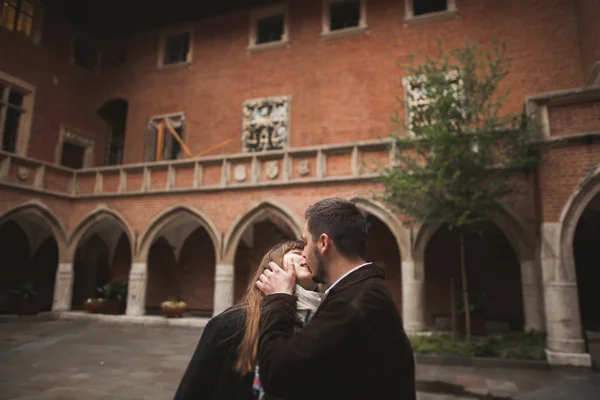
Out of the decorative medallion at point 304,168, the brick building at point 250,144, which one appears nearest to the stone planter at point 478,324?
the brick building at point 250,144

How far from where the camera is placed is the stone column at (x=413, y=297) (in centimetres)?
1008

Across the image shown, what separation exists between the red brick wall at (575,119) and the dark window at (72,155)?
1733 centimetres

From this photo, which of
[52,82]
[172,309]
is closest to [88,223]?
[172,309]

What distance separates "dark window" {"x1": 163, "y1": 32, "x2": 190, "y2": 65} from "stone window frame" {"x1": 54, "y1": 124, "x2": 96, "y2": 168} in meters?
4.75

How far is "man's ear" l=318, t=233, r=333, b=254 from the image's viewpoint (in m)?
1.69

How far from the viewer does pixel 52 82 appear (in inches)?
667

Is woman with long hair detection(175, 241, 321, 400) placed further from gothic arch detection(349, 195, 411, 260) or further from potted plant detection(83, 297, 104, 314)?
potted plant detection(83, 297, 104, 314)

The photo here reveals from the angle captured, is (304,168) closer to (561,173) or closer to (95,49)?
(561,173)

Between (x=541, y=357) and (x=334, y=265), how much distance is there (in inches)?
304

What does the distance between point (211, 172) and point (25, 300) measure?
7.90 m

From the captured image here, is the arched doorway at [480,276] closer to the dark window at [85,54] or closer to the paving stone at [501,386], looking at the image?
the paving stone at [501,386]

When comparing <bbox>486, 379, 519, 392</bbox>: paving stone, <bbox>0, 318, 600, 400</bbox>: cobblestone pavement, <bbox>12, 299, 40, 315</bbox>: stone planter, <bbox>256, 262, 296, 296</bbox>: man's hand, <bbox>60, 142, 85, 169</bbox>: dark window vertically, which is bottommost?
<bbox>0, 318, 600, 400</bbox>: cobblestone pavement

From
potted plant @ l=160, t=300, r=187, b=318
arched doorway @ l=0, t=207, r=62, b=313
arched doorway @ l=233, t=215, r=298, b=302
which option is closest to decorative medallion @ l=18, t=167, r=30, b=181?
arched doorway @ l=0, t=207, r=62, b=313

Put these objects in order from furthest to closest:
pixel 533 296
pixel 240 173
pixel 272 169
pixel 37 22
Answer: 1. pixel 37 22
2. pixel 240 173
3. pixel 272 169
4. pixel 533 296
